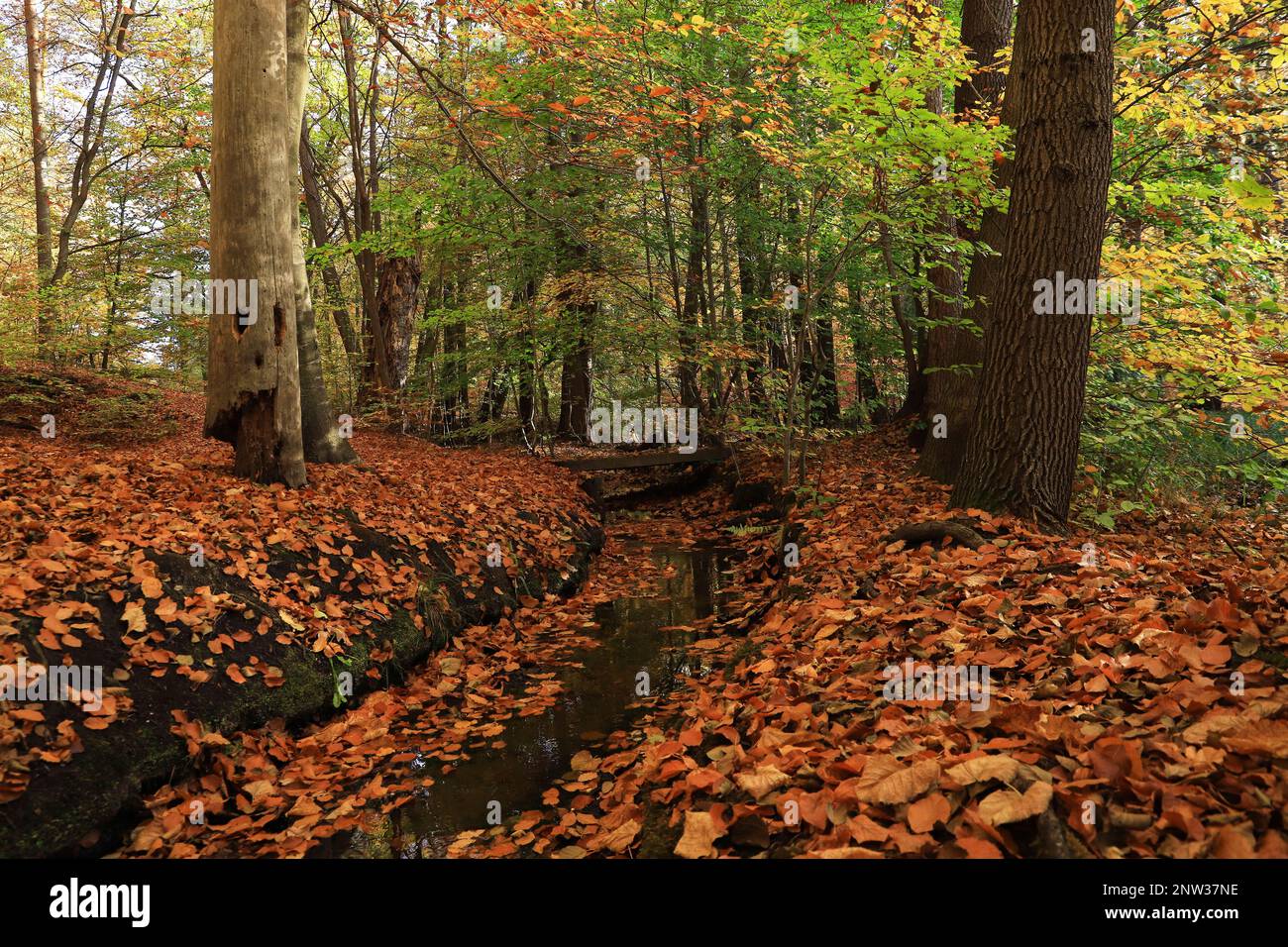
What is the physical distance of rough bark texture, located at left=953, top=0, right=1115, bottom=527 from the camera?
5.15m

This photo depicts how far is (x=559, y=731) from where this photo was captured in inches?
189

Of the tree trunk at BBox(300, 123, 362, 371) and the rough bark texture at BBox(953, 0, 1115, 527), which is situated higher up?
the tree trunk at BBox(300, 123, 362, 371)

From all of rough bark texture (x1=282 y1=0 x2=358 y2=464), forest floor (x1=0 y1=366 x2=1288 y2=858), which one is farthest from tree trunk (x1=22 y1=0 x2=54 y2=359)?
forest floor (x1=0 y1=366 x2=1288 y2=858)

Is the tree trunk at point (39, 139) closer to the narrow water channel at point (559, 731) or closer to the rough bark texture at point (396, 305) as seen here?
the rough bark texture at point (396, 305)

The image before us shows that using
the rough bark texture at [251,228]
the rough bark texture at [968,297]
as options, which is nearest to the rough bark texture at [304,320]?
the rough bark texture at [251,228]

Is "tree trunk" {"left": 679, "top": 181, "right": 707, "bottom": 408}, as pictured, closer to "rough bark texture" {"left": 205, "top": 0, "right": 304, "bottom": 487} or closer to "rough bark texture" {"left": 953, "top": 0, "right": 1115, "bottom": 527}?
"rough bark texture" {"left": 953, "top": 0, "right": 1115, "bottom": 527}

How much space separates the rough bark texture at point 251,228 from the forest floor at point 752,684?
0.74 meters

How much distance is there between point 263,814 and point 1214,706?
4271 mm

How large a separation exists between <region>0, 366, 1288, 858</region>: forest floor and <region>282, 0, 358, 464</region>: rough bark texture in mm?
926

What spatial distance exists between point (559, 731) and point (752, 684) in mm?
1405

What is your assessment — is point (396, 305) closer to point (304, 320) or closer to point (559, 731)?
point (304, 320)
